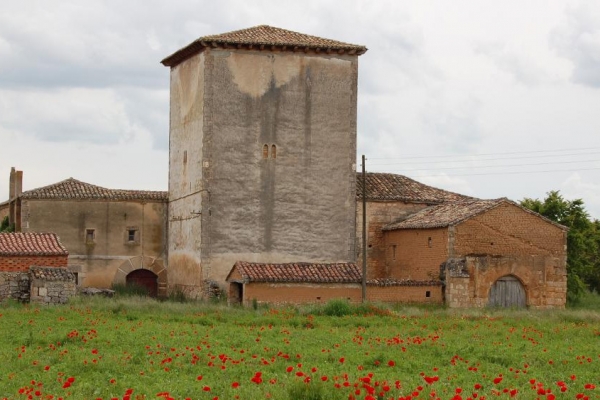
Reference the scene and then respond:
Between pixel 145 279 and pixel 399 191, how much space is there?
34.5ft

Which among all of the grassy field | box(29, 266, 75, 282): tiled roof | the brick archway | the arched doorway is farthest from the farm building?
the grassy field

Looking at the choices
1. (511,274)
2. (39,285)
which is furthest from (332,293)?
(39,285)

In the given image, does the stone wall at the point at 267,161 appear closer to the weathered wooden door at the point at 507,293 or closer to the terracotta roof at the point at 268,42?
the terracotta roof at the point at 268,42

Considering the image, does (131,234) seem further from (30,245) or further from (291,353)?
(291,353)

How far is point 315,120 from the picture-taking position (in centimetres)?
3938

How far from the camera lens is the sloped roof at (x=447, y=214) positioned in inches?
1481

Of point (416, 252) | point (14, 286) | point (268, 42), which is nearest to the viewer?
point (14, 286)

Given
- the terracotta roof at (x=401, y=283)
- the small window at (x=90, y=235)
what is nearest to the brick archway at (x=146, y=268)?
the small window at (x=90, y=235)

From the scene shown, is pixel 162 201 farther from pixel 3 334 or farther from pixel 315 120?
pixel 3 334

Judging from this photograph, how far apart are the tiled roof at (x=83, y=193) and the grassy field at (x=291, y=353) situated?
36.3 feet

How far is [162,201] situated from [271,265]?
293 inches

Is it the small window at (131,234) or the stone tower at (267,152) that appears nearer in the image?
the stone tower at (267,152)

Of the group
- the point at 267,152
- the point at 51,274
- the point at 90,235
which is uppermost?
the point at 267,152

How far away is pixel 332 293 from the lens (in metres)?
36.7
